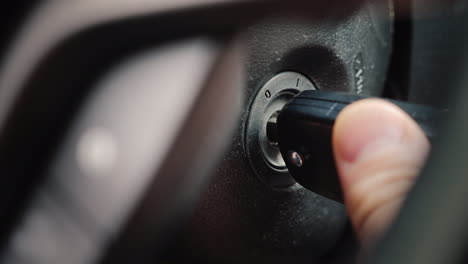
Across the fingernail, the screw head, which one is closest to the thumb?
the fingernail

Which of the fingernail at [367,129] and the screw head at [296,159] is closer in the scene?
the fingernail at [367,129]

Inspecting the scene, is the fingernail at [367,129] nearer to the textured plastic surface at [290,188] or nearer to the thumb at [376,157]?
the thumb at [376,157]

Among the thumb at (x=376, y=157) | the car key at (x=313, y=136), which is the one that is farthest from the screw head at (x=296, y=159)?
the thumb at (x=376, y=157)

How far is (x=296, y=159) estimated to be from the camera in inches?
21.6

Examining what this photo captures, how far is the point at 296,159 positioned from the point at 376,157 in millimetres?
170

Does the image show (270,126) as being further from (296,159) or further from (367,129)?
(367,129)

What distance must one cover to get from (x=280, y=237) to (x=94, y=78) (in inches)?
15.1

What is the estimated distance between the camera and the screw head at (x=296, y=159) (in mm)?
540

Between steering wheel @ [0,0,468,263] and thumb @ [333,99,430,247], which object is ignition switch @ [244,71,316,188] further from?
thumb @ [333,99,430,247]

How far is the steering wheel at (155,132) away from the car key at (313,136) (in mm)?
46

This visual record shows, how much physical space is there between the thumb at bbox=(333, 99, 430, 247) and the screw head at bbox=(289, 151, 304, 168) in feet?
0.42

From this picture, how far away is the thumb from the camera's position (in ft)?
1.22

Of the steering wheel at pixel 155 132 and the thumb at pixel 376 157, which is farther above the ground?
the steering wheel at pixel 155 132

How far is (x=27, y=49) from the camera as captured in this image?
31 centimetres
